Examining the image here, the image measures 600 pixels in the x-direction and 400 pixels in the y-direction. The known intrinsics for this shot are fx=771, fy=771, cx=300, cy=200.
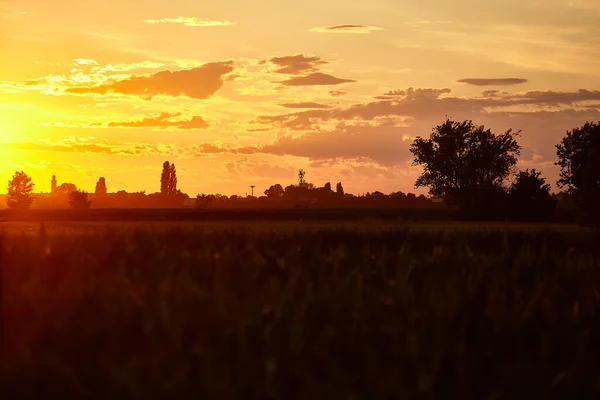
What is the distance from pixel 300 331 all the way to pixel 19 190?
665 feet

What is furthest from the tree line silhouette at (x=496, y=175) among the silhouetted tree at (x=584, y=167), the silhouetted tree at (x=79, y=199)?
the silhouetted tree at (x=79, y=199)

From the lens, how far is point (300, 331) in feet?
22.0

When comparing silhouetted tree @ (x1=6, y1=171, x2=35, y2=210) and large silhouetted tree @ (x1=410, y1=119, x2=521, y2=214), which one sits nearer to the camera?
large silhouetted tree @ (x1=410, y1=119, x2=521, y2=214)

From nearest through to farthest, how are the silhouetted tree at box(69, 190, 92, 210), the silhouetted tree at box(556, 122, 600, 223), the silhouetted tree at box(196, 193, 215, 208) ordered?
the silhouetted tree at box(556, 122, 600, 223) < the silhouetted tree at box(196, 193, 215, 208) < the silhouetted tree at box(69, 190, 92, 210)

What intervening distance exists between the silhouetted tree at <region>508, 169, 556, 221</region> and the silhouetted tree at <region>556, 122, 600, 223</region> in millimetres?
3338

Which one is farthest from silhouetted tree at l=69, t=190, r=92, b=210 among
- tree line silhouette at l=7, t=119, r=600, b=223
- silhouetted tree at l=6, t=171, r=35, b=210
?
tree line silhouette at l=7, t=119, r=600, b=223

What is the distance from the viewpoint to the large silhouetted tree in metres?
113

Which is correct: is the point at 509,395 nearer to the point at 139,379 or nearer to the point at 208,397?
the point at 208,397

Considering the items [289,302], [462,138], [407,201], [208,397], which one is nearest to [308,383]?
[208,397]

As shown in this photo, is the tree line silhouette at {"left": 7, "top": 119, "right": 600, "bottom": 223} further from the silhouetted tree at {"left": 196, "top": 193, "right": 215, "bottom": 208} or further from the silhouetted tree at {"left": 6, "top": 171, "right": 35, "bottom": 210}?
the silhouetted tree at {"left": 6, "top": 171, "right": 35, "bottom": 210}

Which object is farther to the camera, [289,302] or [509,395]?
[289,302]

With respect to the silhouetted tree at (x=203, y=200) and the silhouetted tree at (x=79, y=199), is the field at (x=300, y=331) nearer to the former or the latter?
the silhouetted tree at (x=203, y=200)

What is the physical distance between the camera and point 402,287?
781cm

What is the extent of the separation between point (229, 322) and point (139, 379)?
1.06 metres
